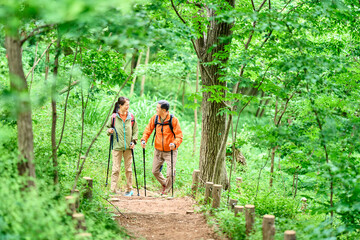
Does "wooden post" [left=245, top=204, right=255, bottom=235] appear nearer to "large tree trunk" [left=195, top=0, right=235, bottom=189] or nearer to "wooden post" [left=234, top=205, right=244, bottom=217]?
"wooden post" [left=234, top=205, right=244, bottom=217]

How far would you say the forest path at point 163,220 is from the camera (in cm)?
492

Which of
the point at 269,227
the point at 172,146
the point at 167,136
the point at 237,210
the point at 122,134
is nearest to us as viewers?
the point at 269,227

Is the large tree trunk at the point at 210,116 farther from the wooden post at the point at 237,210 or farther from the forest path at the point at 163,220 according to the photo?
the wooden post at the point at 237,210

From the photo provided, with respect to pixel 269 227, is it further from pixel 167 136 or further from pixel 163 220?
pixel 167 136

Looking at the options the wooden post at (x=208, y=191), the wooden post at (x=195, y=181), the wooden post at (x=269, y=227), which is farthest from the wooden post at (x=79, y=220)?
the wooden post at (x=195, y=181)

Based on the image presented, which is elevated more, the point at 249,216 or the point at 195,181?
the point at 249,216

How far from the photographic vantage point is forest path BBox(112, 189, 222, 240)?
4.92 metres

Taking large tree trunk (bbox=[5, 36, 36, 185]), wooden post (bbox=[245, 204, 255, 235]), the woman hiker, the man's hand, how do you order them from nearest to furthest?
large tree trunk (bbox=[5, 36, 36, 185]) → wooden post (bbox=[245, 204, 255, 235]) → the woman hiker → the man's hand

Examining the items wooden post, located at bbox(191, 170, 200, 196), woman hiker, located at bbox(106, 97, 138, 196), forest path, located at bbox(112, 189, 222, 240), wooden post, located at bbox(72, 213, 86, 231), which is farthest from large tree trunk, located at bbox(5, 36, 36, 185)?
wooden post, located at bbox(191, 170, 200, 196)

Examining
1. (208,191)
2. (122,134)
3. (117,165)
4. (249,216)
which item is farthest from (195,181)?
(249,216)

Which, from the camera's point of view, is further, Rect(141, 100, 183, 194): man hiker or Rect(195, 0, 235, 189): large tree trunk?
Rect(141, 100, 183, 194): man hiker

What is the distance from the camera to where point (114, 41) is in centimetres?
321

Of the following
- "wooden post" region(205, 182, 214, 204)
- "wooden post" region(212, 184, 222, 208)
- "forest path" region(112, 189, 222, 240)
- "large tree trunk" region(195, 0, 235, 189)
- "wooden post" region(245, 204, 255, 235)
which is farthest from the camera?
"large tree trunk" region(195, 0, 235, 189)

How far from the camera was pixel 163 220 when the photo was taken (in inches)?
221
